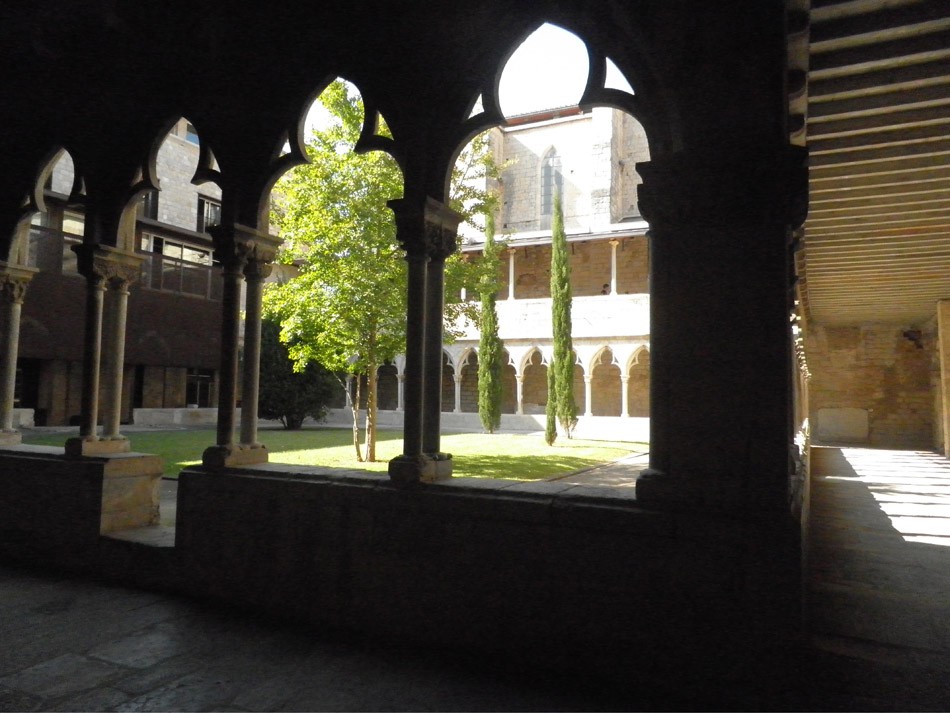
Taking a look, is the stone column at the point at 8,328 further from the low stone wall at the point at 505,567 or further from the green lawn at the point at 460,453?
the green lawn at the point at 460,453

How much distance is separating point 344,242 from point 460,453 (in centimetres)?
438

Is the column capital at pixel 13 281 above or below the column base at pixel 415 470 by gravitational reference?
above

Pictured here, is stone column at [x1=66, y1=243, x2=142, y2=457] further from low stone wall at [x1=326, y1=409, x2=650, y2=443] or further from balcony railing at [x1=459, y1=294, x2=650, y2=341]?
balcony railing at [x1=459, y1=294, x2=650, y2=341]

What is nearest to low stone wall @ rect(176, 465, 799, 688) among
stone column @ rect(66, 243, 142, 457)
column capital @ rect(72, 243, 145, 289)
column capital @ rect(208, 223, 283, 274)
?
Answer: stone column @ rect(66, 243, 142, 457)

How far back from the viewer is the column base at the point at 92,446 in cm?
364

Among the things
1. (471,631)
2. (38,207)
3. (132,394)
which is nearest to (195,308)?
(132,394)

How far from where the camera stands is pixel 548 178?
79.7 feet

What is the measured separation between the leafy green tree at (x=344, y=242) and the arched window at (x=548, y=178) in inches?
638

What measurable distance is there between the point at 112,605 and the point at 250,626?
2.61 feet

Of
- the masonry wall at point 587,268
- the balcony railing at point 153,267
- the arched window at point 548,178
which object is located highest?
the arched window at point 548,178

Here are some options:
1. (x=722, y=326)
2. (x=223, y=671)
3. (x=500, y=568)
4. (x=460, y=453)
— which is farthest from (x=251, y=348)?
(x=460, y=453)

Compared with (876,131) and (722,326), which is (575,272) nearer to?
(876,131)

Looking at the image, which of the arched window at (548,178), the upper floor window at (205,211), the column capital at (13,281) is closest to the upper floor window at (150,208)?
the upper floor window at (205,211)

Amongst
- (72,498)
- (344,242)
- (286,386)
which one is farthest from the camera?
(286,386)
